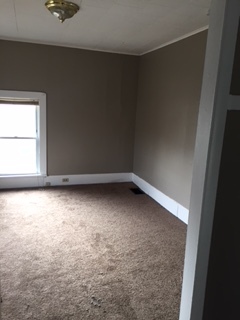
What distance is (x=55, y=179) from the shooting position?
4598 millimetres

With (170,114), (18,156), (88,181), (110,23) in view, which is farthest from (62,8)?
(88,181)

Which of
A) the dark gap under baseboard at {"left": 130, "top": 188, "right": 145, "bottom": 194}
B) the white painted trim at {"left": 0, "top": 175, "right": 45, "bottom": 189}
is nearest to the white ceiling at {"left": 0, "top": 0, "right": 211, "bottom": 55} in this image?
the white painted trim at {"left": 0, "top": 175, "right": 45, "bottom": 189}

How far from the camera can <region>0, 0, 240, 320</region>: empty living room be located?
3.84 feet

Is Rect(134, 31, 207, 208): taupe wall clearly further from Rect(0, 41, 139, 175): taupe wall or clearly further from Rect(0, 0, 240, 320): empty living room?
Rect(0, 41, 139, 175): taupe wall

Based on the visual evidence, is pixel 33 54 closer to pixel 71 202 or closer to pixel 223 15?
pixel 71 202

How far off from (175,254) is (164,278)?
1.41ft

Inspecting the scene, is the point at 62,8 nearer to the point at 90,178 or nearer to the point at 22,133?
the point at 22,133

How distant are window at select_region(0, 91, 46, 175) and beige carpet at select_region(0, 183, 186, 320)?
59 centimetres

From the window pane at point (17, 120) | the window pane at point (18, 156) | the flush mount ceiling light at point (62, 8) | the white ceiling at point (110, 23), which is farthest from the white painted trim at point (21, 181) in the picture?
the flush mount ceiling light at point (62, 8)

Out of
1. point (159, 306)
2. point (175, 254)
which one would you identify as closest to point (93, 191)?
point (175, 254)

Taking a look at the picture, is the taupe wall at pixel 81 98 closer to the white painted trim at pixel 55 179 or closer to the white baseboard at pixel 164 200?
the white painted trim at pixel 55 179

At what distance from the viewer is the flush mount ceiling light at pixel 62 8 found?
92.3 inches

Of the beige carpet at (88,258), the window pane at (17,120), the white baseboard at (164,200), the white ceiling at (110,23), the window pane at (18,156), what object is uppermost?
the white ceiling at (110,23)

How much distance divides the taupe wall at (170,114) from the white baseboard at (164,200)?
2.9 inches
